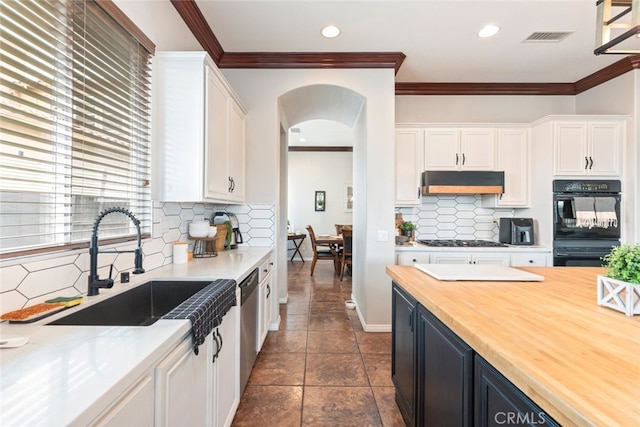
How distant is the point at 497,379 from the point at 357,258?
293 cm

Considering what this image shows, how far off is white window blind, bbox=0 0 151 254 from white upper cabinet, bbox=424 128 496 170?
118 inches

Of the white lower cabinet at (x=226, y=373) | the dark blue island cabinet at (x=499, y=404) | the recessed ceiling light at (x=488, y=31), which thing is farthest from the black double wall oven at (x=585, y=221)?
the white lower cabinet at (x=226, y=373)

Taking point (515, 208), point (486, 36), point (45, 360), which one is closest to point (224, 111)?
point (45, 360)

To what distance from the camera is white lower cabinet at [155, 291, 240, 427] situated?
0.92 metres

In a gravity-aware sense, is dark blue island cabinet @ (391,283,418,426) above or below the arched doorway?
below

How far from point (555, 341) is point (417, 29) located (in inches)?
110

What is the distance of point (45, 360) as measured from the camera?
29.5 inches

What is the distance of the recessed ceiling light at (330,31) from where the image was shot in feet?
8.74

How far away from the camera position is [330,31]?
Answer: 8.91 feet

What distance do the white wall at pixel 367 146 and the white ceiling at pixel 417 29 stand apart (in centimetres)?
27

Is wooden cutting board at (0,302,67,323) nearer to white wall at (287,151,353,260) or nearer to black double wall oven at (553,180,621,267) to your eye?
black double wall oven at (553,180,621,267)

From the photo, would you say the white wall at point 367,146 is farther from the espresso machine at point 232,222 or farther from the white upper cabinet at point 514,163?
the white upper cabinet at point 514,163

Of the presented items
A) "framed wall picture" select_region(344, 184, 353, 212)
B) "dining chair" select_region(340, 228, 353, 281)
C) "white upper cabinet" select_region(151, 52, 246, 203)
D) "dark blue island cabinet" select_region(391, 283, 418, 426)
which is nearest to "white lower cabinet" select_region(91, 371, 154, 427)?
"dark blue island cabinet" select_region(391, 283, 418, 426)

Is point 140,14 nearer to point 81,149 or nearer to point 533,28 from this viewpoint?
point 81,149
